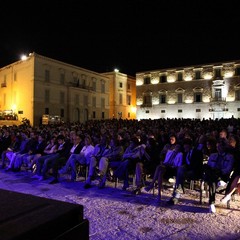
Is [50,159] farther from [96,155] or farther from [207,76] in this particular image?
[207,76]

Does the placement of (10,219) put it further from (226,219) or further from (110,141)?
(110,141)

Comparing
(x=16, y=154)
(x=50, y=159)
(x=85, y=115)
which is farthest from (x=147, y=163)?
(x=85, y=115)

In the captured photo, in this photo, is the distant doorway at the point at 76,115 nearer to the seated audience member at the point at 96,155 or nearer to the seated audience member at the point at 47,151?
the seated audience member at the point at 47,151

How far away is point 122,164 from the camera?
6.88 meters

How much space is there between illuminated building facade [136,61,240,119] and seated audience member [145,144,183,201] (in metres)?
36.3

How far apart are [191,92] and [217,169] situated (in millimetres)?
39175

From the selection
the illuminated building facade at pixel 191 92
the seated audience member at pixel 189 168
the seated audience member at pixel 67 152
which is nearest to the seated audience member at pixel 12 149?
the seated audience member at pixel 67 152

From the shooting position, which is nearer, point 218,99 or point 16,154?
point 16,154

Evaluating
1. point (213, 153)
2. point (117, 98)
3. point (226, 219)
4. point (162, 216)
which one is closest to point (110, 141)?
point (213, 153)

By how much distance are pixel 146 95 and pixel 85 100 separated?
11379 mm

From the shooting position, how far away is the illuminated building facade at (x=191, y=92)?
131 feet

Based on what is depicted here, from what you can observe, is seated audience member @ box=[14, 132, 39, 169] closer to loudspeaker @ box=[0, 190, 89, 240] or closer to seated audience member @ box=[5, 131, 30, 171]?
seated audience member @ box=[5, 131, 30, 171]

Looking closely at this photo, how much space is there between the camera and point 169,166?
634 cm

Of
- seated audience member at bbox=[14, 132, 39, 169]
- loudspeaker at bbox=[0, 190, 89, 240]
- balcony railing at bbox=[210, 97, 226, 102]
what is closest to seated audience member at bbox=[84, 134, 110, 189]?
seated audience member at bbox=[14, 132, 39, 169]
